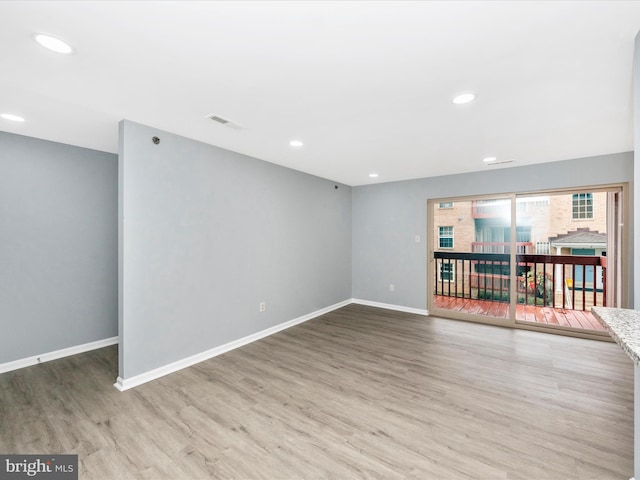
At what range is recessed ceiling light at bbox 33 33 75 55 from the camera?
150cm

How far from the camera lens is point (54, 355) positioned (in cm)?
317

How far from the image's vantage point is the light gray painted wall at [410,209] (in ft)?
12.6

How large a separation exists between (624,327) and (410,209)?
13.4 ft

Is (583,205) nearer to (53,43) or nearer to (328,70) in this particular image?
(328,70)

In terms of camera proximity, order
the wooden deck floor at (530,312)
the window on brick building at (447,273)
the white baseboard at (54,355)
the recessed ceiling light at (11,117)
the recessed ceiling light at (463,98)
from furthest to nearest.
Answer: the window on brick building at (447,273)
the wooden deck floor at (530,312)
the white baseboard at (54,355)
the recessed ceiling light at (11,117)
the recessed ceiling light at (463,98)

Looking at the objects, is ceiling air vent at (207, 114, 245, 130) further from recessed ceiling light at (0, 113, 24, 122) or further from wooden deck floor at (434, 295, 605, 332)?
wooden deck floor at (434, 295, 605, 332)

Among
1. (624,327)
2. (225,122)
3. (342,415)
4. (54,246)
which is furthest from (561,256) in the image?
(54,246)

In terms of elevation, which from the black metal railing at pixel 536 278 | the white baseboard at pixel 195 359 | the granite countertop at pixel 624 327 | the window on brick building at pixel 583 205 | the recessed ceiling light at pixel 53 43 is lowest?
the white baseboard at pixel 195 359

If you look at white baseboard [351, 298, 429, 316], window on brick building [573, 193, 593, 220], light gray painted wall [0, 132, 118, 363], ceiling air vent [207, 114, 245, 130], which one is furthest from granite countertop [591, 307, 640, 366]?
window on brick building [573, 193, 593, 220]

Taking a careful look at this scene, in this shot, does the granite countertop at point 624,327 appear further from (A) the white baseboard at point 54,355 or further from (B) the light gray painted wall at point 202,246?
(A) the white baseboard at point 54,355
